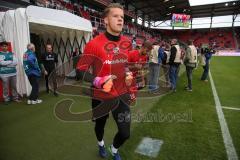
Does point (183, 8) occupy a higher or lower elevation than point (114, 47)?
higher

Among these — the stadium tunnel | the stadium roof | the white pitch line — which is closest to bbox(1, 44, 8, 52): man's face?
the stadium tunnel

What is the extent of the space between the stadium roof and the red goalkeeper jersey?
3053 cm

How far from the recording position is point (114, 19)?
2152 mm

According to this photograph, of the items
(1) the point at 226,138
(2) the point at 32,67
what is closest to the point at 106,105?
(1) the point at 226,138

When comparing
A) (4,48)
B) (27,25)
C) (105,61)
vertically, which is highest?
(27,25)

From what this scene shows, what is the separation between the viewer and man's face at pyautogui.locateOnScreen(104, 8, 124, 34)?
6.99 ft

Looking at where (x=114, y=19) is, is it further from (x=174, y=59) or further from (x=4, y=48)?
(x=174, y=59)

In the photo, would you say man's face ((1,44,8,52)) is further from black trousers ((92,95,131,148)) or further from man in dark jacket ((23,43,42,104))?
black trousers ((92,95,131,148))

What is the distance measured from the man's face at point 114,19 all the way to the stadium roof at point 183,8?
30.5m

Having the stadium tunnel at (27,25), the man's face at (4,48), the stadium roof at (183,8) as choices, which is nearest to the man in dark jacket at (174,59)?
the stadium tunnel at (27,25)

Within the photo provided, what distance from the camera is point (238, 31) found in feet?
153

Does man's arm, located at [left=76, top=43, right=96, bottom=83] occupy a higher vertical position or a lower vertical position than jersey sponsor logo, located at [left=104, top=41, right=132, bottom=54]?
lower

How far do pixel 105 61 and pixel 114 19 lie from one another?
497 millimetres

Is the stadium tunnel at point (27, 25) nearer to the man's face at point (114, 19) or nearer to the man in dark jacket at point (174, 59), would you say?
the man in dark jacket at point (174, 59)
